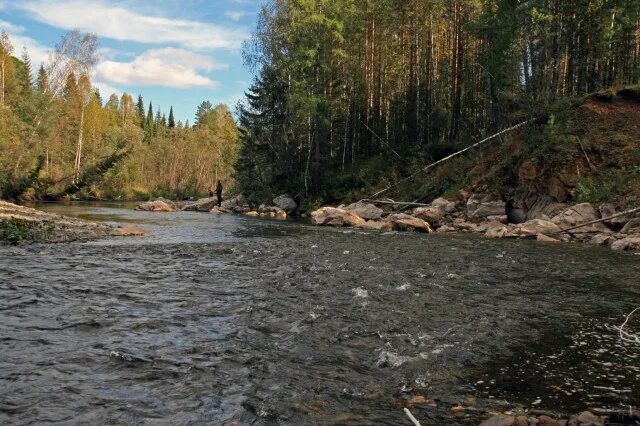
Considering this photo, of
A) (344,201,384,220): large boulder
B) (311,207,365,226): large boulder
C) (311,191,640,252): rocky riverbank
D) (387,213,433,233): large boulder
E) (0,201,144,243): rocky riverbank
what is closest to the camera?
(0,201,144,243): rocky riverbank

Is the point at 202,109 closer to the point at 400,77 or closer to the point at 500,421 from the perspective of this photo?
the point at 400,77

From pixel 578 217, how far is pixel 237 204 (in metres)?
30.6

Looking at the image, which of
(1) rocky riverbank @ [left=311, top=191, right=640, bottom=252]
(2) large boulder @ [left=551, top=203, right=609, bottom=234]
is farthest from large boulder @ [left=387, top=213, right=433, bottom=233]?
(2) large boulder @ [left=551, top=203, right=609, bottom=234]

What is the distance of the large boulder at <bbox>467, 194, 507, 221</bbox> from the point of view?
27.3 metres

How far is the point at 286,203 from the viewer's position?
4188 cm

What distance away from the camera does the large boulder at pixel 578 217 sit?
21953mm

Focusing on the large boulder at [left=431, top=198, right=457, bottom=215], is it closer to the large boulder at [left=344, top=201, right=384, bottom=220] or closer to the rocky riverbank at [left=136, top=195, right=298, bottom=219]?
the large boulder at [left=344, top=201, right=384, bottom=220]

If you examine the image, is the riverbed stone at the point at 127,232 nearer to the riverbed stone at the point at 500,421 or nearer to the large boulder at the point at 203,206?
the riverbed stone at the point at 500,421

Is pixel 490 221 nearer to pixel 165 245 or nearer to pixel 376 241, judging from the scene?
pixel 376 241

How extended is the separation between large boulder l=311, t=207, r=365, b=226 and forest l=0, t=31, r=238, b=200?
21307 millimetres

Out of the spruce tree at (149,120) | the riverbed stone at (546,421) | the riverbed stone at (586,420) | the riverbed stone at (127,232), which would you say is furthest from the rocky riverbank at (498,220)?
the spruce tree at (149,120)

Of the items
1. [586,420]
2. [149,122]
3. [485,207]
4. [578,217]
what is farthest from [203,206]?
[149,122]

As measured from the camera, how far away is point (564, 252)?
17312mm

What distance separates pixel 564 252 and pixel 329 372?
1407cm
